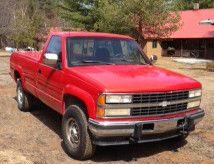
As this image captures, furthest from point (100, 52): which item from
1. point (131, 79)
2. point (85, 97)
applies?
point (85, 97)

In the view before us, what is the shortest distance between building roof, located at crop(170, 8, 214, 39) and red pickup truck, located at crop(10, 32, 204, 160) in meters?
34.2

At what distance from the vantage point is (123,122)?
5.69m

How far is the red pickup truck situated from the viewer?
5.68 m

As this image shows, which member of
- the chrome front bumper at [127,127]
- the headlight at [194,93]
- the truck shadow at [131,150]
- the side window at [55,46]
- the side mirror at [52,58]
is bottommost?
the truck shadow at [131,150]

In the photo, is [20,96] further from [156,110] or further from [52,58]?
[156,110]

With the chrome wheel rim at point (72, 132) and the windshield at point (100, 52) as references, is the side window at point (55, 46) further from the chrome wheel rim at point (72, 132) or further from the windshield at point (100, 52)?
the chrome wheel rim at point (72, 132)

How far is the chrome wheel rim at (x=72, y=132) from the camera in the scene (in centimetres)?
632

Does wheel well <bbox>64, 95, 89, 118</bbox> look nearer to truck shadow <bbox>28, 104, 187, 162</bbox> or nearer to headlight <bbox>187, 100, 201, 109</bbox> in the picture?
truck shadow <bbox>28, 104, 187, 162</bbox>

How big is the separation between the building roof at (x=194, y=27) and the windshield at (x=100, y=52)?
33.8 metres

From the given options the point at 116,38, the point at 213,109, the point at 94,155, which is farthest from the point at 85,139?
the point at 213,109

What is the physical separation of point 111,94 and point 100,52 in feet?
5.73

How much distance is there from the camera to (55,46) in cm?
761

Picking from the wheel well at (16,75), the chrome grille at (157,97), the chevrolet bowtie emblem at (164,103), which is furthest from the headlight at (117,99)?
the wheel well at (16,75)

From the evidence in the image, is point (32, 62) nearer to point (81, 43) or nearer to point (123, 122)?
point (81, 43)
